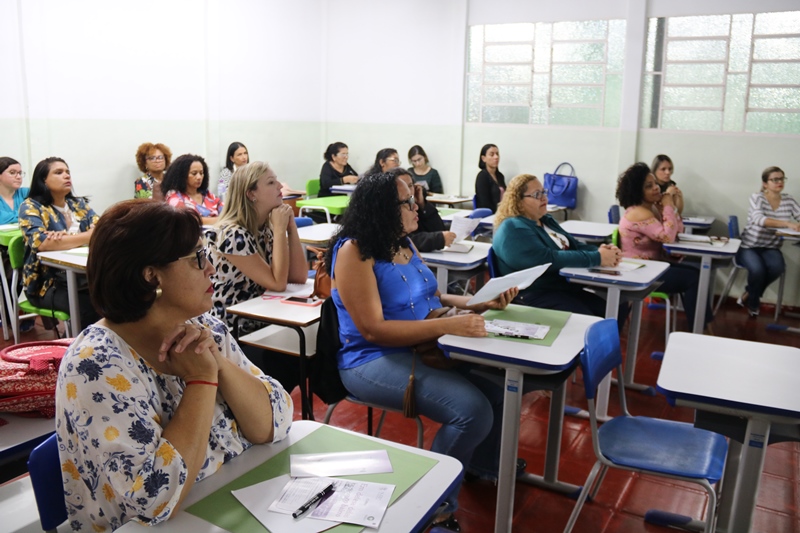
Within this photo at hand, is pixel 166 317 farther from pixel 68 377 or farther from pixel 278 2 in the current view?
pixel 278 2

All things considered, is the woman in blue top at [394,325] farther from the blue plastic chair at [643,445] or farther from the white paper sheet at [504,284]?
the blue plastic chair at [643,445]

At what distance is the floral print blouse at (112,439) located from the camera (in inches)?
51.2

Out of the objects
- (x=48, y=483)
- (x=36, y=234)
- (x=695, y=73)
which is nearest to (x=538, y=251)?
(x=48, y=483)

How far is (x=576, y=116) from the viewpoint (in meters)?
7.46

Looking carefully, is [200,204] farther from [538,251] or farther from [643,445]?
[643,445]

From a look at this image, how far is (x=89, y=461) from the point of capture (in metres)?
1.36

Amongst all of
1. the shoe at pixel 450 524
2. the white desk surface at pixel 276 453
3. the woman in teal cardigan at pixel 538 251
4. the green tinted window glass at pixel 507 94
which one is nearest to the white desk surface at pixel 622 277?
the woman in teal cardigan at pixel 538 251

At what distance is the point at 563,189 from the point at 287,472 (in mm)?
6327

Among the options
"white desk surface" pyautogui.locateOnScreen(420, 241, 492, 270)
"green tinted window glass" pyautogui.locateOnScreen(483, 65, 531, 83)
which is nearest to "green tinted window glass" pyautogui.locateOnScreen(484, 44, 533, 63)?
"green tinted window glass" pyautogui.locateOnScreen(483, 65, 531, 83)

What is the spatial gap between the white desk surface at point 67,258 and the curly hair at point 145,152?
2.68 m

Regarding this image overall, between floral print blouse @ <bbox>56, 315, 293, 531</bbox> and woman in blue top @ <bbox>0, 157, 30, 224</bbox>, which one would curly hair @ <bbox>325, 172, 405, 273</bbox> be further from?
woman in blue top @ <bbox>0, 157, 30, 224</bbox>

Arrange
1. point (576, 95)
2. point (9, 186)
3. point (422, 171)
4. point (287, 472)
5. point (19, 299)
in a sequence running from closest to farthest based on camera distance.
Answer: point (287, 472) < point (19, 299) < point (9, 186) < point (576, 95) < point (422, 171)

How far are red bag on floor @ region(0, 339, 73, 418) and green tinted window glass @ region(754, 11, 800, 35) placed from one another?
263 inches

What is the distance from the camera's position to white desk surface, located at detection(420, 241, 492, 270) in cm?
404
